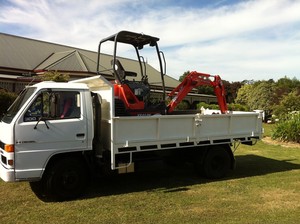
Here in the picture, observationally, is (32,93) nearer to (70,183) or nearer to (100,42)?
(70,183)

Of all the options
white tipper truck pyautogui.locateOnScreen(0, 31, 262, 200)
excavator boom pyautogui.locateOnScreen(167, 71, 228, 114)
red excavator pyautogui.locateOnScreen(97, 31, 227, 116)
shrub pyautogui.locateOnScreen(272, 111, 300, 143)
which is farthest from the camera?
shrub pyautogui.locateOnScreen(272, 111, 300, 143)

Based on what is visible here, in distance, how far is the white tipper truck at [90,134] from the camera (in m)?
6.72

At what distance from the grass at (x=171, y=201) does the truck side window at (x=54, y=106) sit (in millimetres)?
1725

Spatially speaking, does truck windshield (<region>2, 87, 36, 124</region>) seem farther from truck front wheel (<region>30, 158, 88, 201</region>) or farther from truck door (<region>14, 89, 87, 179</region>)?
truck front wheel (<region>30, 158, 88, 201</region>)

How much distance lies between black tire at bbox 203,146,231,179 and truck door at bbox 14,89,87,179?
3.35 metres

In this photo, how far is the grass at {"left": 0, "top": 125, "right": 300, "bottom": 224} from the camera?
6.15 m

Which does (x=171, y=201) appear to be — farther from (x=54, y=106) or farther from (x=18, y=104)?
(x=18, y=104)

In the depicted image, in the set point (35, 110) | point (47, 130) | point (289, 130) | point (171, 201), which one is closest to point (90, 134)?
point (47, 130)

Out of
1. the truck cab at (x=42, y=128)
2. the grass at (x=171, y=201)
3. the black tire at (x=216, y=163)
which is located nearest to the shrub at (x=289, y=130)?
the grass at (x=171, y=201)

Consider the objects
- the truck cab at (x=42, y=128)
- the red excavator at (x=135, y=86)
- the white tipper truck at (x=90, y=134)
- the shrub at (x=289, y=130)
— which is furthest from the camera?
the shrub at (x=289, y=130)

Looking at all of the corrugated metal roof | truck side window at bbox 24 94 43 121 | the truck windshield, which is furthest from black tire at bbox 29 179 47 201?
the corrugated metal roof

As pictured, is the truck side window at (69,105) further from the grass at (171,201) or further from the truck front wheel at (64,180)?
the grass at (171,201)

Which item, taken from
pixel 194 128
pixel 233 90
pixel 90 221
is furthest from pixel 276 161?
pixel 233 90

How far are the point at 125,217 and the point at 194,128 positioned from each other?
3.18 meters
